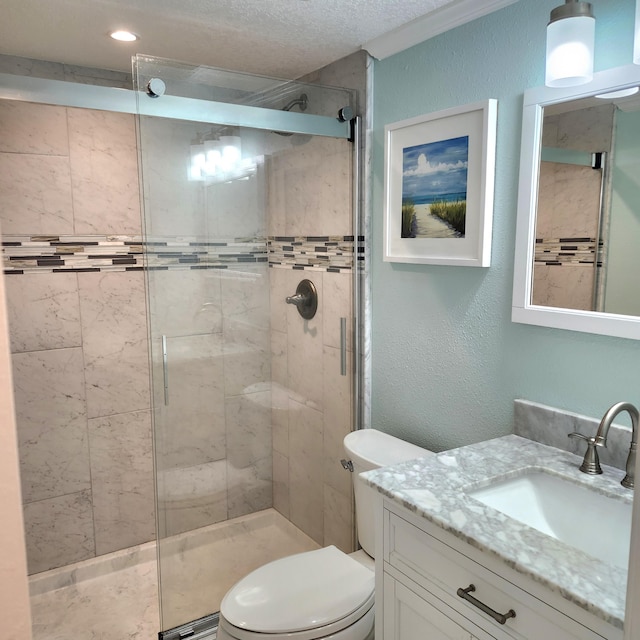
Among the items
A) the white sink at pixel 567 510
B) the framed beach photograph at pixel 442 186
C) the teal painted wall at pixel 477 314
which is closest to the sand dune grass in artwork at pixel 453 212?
the framed beach photograph at pixel 442 186

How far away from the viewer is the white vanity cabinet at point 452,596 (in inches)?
41.1

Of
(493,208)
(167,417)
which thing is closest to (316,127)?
(493,208)

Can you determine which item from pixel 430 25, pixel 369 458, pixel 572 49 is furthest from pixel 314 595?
pixel 430 25

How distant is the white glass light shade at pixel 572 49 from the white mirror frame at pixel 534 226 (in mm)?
88

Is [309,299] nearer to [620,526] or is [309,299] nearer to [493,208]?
[493,208]

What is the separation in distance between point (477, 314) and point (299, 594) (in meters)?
1.08

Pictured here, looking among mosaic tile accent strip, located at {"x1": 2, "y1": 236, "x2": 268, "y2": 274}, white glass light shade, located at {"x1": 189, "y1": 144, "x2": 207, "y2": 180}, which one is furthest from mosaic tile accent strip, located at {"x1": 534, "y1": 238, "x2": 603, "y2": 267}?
white glass light shade, located at {"x1": 189, "y1": 144, "x2": 207, "y2": 180}

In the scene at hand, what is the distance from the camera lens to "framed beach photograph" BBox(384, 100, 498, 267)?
71.0 inches

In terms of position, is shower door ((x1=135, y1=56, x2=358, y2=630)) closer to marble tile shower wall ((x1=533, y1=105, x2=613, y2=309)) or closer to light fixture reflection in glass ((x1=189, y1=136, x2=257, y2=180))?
light fixture reflection in glass ((x1=189, y1=136, x2=257, y2=180))

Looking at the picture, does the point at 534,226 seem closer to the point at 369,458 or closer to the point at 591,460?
the point at 591,460

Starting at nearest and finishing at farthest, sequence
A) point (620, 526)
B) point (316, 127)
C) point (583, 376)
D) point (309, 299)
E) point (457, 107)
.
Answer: point (620, 526) → point (583, 376) → point (457, 107) → point (316, 127) → point (309, 299)

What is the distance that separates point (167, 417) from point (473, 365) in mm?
1146

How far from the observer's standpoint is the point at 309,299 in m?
2.45

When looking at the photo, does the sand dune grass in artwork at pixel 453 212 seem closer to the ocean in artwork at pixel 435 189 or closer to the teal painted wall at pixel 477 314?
the ocean in artwork at pixel 435 189
